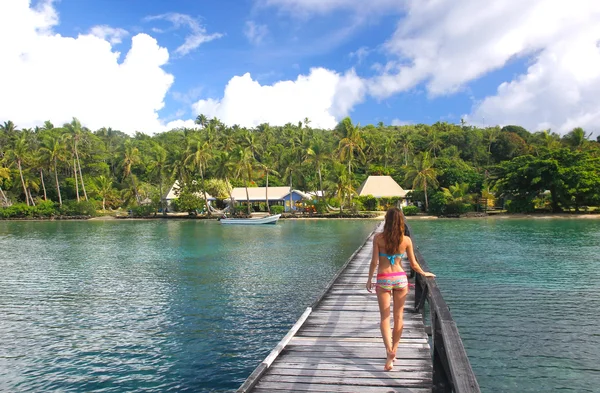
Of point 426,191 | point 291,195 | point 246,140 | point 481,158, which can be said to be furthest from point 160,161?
point 481,158

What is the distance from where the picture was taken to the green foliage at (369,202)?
59.8 metres

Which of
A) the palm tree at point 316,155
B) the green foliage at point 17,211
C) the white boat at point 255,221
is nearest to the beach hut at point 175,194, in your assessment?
the white boat at point 255,221

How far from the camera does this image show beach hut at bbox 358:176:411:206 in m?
61.5

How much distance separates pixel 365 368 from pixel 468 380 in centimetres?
216

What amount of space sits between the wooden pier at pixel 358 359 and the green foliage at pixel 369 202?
51.7 metres

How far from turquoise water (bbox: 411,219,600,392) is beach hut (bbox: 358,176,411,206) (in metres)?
36.5

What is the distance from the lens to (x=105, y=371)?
859 cm

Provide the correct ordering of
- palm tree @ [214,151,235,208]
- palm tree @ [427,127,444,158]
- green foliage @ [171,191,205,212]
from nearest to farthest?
palm tree @ [214,151,235,208]
green foliage @ [171,191,205,212]
palm tree @ [427,127,444,158]

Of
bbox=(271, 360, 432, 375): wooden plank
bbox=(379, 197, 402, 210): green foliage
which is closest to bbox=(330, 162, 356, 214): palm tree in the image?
bbox=(379, 197, 402, 210): green foliage

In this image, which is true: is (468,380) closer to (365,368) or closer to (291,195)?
(365,368)

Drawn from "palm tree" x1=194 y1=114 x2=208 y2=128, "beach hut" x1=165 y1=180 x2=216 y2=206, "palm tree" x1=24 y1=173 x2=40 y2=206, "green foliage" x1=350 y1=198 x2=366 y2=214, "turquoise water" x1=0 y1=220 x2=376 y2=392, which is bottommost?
"turquoise water" x1=0 y1=220 x2=376 y2=392

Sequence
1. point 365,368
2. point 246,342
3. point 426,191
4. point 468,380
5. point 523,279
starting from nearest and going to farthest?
point 468,380 < point 365,368 < point 246,342 < point 523,279 < point 426,191

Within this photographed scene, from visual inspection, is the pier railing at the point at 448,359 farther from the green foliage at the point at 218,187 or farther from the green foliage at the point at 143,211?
the green foliage at the point at 143,211

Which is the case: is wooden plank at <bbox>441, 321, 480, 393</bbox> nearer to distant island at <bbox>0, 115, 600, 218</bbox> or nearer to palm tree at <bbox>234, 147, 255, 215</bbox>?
distant island at <bbox>0, 115, 600, 218</bbox>
